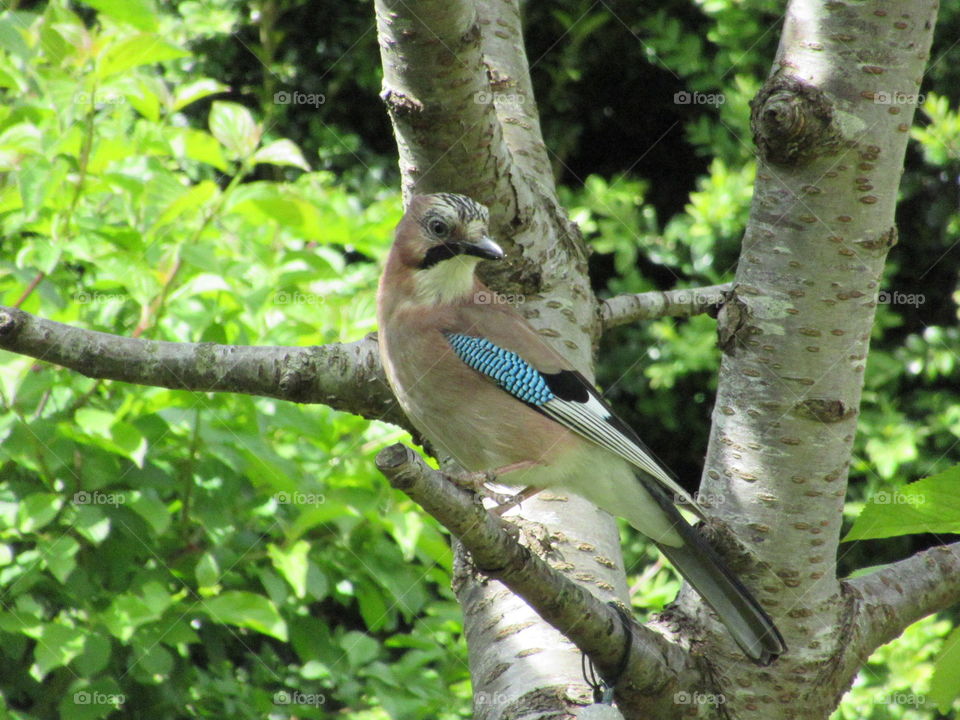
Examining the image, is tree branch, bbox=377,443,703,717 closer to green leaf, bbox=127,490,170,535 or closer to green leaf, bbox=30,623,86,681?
green leaf, bbox=127,490,170,535

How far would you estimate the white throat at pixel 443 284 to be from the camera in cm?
266

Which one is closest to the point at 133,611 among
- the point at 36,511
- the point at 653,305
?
the point at 36,511

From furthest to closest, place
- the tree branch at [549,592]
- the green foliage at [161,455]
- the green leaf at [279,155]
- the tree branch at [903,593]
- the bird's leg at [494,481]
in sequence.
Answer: the green leaf at [279,155] < the green foliage at [161,455] < the bird's leg at [494,481] < the tree branch at [903,593] < the tree branch at [549,592]

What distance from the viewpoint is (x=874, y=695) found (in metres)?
3.84

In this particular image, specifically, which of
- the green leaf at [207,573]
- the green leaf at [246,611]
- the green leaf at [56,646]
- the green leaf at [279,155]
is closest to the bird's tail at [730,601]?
the green leaf at [246,611]

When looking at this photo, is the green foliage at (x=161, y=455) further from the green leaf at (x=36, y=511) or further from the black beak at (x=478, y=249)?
the black beak at (x=478, y=249)

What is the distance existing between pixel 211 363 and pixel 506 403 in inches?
28.6

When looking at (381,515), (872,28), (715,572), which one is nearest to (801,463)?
(715,572)

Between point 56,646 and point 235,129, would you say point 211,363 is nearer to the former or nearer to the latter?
point 56,646

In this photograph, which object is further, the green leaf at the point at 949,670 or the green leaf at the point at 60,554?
the green leaf at the point at 60,554

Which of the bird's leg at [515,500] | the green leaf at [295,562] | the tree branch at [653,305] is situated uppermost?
the tree branch at [653,305]

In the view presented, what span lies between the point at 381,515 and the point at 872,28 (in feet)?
5.43

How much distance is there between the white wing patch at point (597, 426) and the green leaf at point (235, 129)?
1.16m

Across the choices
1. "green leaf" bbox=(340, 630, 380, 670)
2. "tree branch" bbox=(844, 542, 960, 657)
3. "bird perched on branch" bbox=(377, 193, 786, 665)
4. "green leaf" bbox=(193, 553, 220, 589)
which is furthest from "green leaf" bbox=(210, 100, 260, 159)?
"tree branch" bbox=(844, 542, 960, 657)
